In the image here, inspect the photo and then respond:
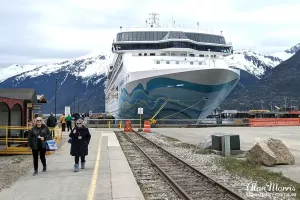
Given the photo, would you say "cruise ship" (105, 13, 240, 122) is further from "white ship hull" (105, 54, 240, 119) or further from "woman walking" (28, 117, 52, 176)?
"woman walking" (28, 117, 52, 176)

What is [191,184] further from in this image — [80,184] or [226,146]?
[226,146]

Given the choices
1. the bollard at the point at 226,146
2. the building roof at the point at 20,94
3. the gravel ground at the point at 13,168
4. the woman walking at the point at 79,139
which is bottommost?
the gravel ground at the point at 13,168

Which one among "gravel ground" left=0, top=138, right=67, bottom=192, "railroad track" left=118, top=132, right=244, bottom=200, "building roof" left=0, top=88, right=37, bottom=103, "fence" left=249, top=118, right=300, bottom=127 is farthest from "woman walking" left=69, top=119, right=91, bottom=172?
"fence" left=249, top=118, right=300, bottom=127

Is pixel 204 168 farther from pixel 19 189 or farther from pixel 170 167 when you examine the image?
pixel 19 189

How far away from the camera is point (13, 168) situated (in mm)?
13055

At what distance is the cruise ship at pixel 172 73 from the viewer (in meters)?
36.2

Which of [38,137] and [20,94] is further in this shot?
[20,94]

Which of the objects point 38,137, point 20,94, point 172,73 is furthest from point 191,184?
point 172,73

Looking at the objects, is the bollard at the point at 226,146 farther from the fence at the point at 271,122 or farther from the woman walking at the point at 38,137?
the fence at the point at 271,122

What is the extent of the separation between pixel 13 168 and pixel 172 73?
2354 centimetres

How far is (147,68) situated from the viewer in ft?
124

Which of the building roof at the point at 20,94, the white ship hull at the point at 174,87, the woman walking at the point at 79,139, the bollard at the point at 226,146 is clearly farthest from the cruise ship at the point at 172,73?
the woman walking at the point at 79,139

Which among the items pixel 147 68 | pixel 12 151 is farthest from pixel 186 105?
pixel 12 151

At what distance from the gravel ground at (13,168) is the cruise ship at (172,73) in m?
20.9
